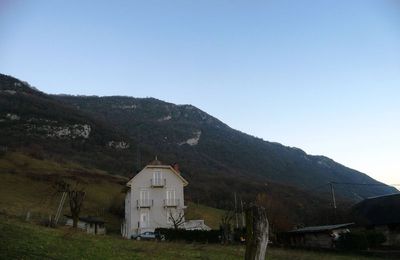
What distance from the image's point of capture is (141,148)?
159750 mm

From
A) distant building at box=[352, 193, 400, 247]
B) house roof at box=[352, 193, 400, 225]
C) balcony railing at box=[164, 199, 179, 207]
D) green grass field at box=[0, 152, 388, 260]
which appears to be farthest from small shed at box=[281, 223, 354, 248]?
balcony railing at box=[164, 199, 179, 207]

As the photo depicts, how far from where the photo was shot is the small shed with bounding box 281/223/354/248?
49.4m

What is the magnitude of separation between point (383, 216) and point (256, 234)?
5109cm

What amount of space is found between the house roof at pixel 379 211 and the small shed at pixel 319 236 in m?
7.80

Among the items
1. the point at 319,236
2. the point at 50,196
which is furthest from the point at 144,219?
the point at 319,236

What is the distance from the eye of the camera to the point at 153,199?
71125mm

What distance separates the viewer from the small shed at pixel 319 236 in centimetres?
4938

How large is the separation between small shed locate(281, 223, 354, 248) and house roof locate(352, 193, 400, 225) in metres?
7.80

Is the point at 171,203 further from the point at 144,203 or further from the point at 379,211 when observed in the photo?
the point at 379,211

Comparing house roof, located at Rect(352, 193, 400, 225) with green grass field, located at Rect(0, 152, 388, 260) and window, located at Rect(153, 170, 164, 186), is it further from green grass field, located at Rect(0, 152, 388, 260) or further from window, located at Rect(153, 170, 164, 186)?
window, located at Rect(153, 170, 164, 186)

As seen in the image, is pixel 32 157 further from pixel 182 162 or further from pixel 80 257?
pixel 80 257

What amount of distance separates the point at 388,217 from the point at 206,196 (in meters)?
60.4

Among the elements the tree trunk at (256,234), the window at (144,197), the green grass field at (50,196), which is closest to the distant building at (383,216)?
the green grass field at (50,196)

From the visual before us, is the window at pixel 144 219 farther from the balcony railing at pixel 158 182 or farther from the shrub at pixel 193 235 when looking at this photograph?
the shrub at pixel 193 235
